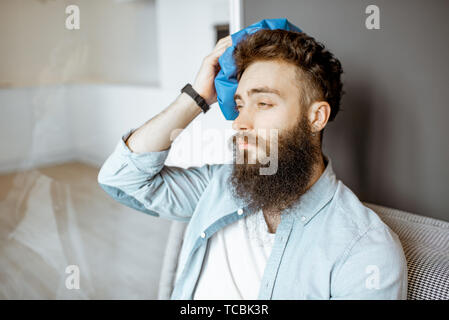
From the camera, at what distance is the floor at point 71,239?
1.45 meters

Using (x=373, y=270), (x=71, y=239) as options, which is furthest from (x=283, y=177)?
(x=71, y=239)

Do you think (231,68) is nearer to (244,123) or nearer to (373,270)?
(244,123)

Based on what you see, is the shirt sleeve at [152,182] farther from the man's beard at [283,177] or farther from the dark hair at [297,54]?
the dark hair at [297,54]

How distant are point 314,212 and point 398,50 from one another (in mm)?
574

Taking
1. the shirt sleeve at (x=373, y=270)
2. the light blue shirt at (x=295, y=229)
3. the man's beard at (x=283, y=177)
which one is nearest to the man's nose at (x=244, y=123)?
the man's beard at (x=283, y=177)

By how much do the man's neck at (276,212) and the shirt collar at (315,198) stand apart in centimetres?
4

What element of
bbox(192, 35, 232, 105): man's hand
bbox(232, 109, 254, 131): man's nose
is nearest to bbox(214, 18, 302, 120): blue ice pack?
bbox(192, 35, 232, 105): man's hand

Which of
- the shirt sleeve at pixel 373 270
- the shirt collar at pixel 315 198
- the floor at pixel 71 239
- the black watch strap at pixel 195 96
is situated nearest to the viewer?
the shirt sleeve at pixel 373 270

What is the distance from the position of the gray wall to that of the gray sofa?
142 mm

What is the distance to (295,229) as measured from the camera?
3.43 ft

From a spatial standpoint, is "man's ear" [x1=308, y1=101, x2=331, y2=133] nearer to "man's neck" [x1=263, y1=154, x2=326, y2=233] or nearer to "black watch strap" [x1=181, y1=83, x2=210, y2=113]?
"man's neck" [x1=263, y1=154, x2=326, y2=233]

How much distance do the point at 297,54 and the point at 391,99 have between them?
372mm

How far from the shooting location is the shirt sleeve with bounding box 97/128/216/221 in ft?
3.68

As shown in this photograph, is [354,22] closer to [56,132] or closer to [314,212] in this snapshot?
[314,212]
